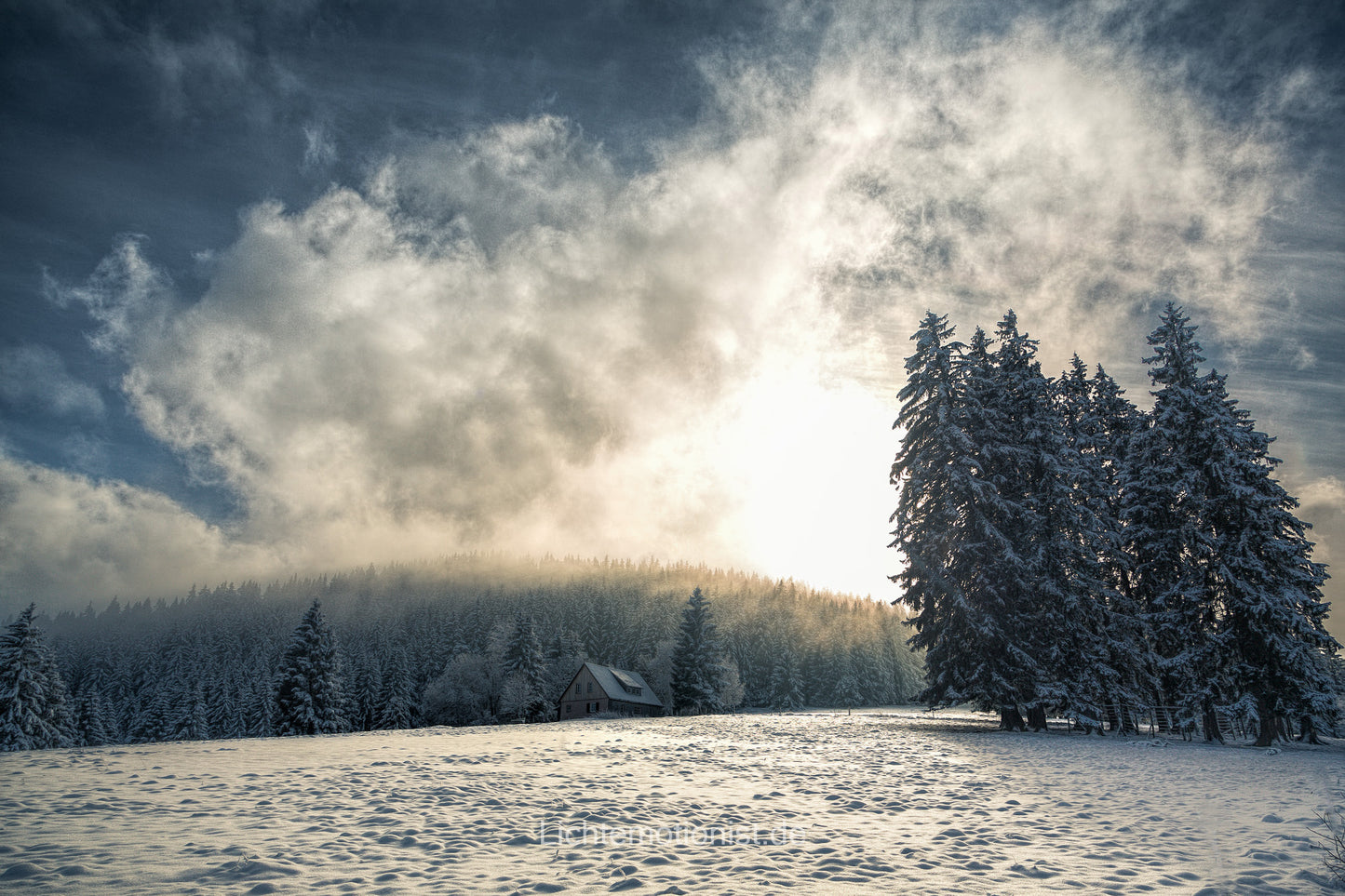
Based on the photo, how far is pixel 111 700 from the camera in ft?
322

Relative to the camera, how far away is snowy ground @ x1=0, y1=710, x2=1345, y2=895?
212 inches

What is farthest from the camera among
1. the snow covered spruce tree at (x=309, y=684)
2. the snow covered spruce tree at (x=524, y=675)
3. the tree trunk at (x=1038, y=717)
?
the snow covered spruce tree at (x=524, y=675)

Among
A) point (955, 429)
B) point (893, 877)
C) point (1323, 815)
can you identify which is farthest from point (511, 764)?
point (955, 429)

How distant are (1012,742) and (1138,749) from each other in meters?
3.00

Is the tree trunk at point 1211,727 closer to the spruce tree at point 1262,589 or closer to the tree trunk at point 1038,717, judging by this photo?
the spruce tree at point 1262,589

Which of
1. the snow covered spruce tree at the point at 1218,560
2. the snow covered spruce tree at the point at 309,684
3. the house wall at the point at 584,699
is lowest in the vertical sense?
the house wall at the point at 584,699

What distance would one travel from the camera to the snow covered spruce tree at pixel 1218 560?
18.9m

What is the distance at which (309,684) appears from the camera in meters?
45.4

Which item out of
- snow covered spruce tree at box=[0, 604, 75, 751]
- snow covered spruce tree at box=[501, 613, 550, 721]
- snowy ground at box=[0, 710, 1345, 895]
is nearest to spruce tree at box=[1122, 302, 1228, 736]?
snowy ground at box=[0, 710, 1345, 895]

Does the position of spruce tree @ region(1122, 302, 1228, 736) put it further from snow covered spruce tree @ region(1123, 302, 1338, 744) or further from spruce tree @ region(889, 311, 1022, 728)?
spruce tree @ region(889, 311, 1022, 728)

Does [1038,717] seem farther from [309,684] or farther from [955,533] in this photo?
[309,684]

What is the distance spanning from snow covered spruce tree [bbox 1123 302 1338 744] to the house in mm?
47796

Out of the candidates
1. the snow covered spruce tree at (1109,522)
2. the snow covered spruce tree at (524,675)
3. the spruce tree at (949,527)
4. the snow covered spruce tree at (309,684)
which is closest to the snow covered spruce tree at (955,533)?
the spruce tree at (949,527)

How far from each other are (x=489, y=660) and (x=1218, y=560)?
64.5 meters
